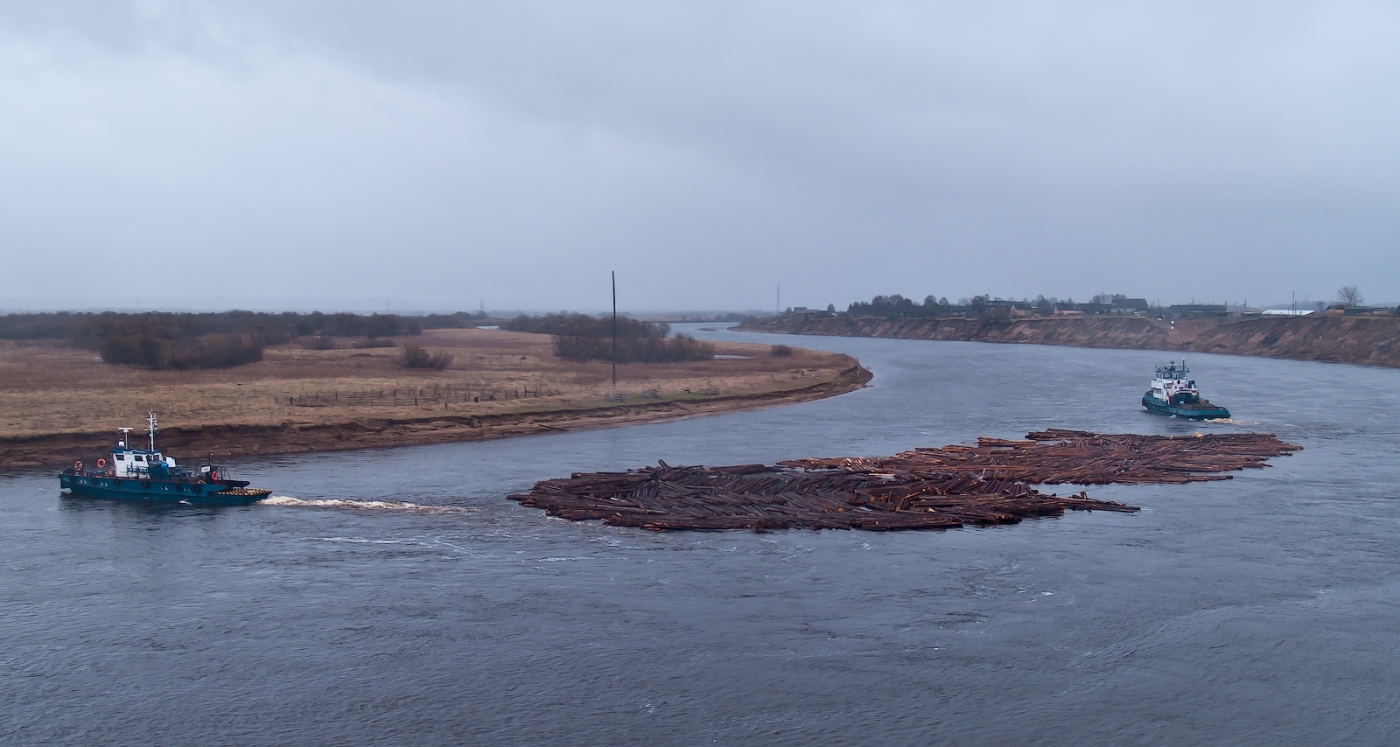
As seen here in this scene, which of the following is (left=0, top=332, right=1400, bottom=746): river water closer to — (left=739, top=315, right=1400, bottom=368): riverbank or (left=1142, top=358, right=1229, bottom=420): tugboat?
(left=1142, top=358, right=1229, bottom=420): tugboat

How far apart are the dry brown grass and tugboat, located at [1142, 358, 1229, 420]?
24444mm

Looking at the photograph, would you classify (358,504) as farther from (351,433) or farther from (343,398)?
(343,398)

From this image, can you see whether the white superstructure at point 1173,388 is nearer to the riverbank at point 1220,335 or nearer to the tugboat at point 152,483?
the tugboat at point 152,483

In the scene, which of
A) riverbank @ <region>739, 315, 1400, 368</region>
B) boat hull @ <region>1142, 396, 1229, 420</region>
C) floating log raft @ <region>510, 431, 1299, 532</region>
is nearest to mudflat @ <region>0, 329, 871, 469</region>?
floating log raft @ <region>510, 431, 1299, 532</region>

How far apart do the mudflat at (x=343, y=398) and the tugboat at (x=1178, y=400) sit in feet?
73.2

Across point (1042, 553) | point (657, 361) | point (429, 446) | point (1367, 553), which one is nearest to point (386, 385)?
point (429, 446)

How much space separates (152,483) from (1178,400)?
55.0m

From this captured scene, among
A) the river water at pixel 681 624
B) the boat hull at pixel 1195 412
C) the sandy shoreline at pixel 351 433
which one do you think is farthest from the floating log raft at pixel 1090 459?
the sandy shoreline at pixel 351 433

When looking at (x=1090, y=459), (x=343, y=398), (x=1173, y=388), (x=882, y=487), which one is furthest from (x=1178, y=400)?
(x=343, y=398)

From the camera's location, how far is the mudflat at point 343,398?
4603cm

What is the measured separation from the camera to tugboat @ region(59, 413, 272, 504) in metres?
34.6

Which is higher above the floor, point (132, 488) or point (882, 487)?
point (132, 488)

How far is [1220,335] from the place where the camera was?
14688 cm

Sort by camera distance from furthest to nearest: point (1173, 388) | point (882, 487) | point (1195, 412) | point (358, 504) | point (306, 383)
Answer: point (306, 383) → point (1173, 388) → point (1195, 412) → point (882, 487) → point (358, 504)
